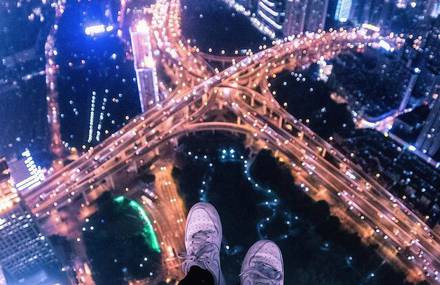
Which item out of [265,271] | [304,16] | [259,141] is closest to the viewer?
[265,271]

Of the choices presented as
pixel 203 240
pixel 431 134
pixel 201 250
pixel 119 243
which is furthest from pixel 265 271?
pixel 431 134

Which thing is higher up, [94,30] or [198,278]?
[198,278]

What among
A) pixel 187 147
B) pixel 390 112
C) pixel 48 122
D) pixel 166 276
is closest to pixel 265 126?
pixel 187 147

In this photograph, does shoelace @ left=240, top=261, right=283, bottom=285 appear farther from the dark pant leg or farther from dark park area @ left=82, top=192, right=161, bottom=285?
dark park area @ left=82, top=192, right=161, bottom=285

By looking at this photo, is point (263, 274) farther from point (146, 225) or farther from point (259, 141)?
point (259, 141)

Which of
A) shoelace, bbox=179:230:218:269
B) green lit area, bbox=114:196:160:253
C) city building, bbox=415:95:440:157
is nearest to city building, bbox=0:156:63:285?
green lit area, bbox=114:196:160:253

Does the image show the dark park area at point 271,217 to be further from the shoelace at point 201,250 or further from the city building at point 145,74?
the shoelace at point 201,250
